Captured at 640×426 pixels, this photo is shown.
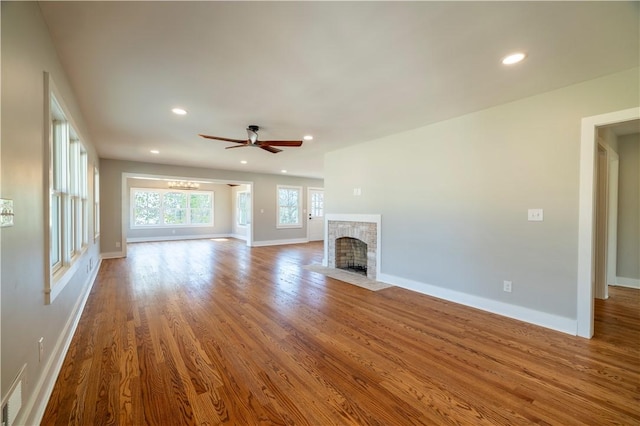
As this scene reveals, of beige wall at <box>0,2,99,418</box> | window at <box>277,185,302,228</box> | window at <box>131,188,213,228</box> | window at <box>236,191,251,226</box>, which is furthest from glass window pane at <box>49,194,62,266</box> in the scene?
window at <box>131,188,213,228</box>

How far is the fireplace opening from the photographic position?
565cm

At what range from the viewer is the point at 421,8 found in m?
1.70

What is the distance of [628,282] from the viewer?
4289 mm

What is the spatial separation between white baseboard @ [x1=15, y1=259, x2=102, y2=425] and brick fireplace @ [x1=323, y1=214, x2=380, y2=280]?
3976 millimetres

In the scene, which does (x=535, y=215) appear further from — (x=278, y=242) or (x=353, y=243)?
(x=278, y=242)

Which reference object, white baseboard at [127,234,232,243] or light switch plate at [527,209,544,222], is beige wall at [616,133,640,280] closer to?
light switch plate at [527,209,544,222]

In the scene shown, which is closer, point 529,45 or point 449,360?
point 529,45

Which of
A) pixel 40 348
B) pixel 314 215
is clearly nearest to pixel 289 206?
pixel 314 215

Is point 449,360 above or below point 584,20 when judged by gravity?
below

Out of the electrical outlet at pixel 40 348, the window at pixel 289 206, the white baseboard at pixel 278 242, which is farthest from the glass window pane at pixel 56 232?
the window at pixel 289 206

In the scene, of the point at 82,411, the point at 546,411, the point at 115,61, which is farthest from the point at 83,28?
the point at 546,411

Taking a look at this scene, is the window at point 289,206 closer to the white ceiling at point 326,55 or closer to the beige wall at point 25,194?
the white ceiling at point 326,55

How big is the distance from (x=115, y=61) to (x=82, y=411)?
8.58 ft

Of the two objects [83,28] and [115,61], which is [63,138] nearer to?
[115,61]
